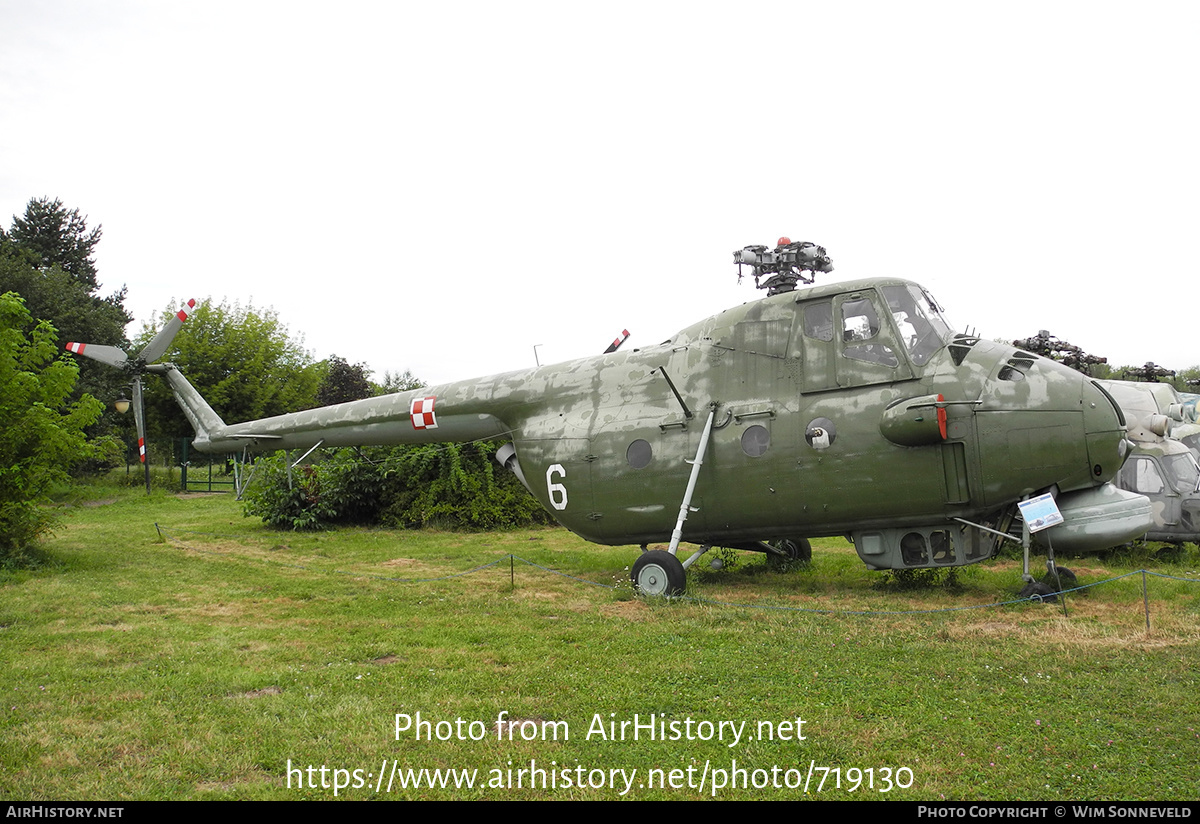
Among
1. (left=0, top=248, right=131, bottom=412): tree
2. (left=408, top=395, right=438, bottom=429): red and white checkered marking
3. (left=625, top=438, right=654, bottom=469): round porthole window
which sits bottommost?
(left=625, top=438, right=654, bottom=469): round porthole window

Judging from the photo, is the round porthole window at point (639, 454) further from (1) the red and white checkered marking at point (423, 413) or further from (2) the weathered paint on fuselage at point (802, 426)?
(1) the red and white checkered marking at point (423, 413)

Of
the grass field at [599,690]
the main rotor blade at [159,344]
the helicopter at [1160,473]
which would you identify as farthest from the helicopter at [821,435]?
the main rotor blade at [159,344]

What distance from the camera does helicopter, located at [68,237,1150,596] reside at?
8.59 m

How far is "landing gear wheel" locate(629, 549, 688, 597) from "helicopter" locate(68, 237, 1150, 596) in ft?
0.09

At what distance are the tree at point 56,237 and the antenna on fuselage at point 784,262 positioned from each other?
52264mm

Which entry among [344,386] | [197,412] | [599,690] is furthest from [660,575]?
[344,386]

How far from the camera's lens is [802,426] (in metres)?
9.41

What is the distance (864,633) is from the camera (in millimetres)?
7863

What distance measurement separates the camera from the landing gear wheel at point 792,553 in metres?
12.4

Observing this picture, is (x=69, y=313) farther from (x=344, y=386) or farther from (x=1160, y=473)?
(x=1160, y=473)

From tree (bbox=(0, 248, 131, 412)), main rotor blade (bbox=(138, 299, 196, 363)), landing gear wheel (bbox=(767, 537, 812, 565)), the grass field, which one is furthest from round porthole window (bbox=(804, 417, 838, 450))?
tree (bbox=(0, 248, 131, 412))

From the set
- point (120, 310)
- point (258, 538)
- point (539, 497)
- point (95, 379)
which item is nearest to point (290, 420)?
point (258, 538)

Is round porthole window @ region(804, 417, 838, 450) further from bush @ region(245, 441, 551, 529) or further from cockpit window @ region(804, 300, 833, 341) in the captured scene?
bush @ region(245, 441, 551, 529)
